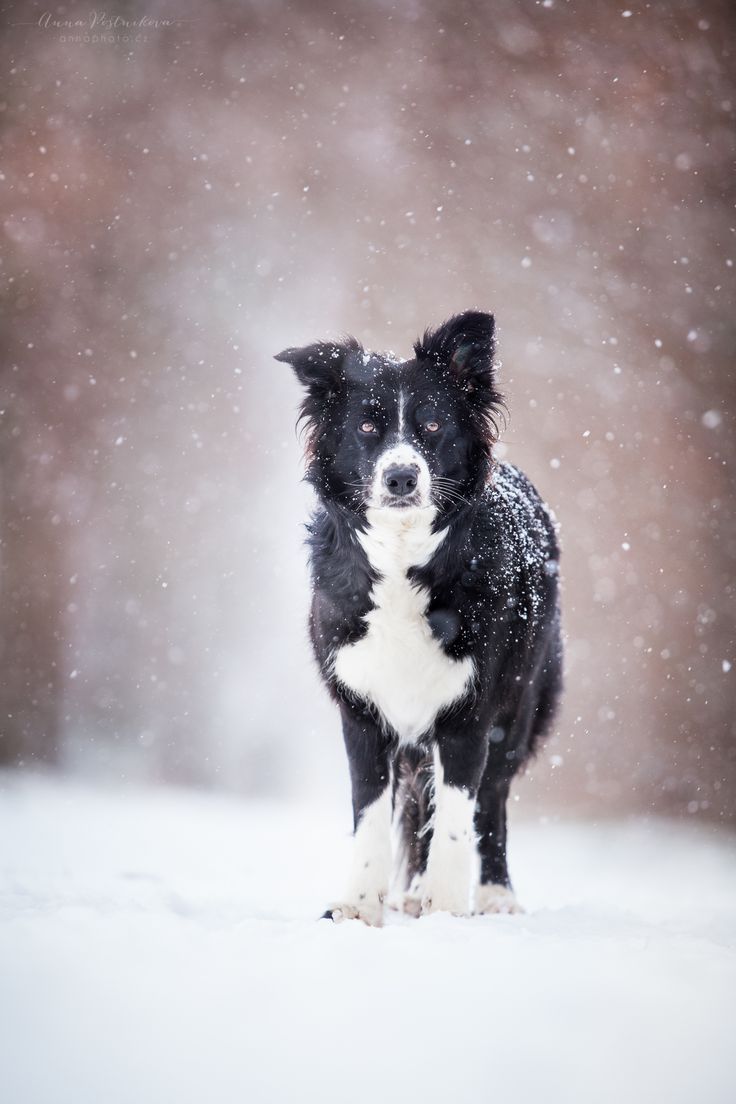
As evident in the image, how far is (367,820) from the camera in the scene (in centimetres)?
316

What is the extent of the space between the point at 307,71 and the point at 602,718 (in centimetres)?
828

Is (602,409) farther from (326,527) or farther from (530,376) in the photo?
(326,527)

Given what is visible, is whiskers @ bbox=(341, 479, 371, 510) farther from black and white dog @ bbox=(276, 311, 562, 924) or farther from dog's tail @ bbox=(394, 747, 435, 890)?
dog's tail @ bbox=(394, 747, 435, 890)

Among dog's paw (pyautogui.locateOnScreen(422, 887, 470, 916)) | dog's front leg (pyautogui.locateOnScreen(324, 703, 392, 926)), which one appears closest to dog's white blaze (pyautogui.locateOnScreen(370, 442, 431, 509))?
dog's front leg (pyautogui.locateOnScreen(324, 703, 392, 926))

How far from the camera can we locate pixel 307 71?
1020 centimetres

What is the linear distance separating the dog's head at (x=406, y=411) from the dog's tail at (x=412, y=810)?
108 cm

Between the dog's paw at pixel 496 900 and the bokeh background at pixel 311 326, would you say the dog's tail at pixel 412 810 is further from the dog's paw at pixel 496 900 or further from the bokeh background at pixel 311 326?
the bokeh background at pixel 311 326

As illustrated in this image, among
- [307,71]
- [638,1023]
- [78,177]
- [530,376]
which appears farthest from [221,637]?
[638,1023]

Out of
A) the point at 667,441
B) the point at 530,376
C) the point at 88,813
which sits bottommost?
the point at 88,813

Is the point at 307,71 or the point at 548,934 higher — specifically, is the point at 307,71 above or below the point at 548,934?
above

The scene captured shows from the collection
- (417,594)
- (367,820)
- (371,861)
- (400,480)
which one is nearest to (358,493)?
(400,480)

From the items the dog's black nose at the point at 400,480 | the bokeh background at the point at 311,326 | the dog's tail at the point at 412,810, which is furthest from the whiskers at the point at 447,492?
the bokeh background at the point at 311,326

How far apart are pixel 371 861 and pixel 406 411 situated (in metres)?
1.65

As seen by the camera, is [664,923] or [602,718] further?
[602,718]
